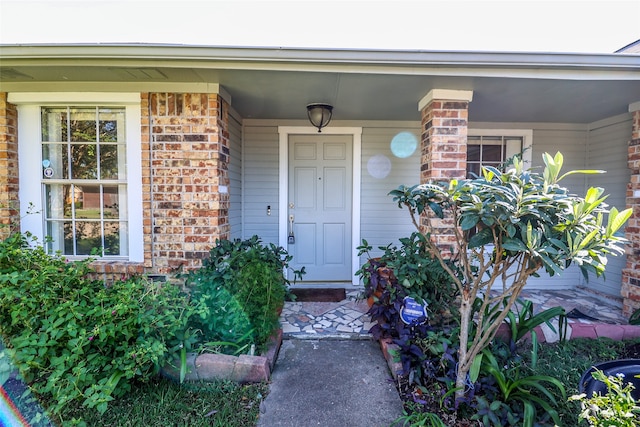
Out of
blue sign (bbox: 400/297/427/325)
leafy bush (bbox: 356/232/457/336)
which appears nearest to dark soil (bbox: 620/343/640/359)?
leafy bush (bbox: 356/232/457/336)

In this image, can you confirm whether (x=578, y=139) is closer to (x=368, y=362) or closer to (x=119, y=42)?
(x=368, y=362)

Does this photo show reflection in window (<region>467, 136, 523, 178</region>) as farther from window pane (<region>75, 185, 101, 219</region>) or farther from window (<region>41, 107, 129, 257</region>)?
window pane (<region>75, 185, 101, 219</region>)

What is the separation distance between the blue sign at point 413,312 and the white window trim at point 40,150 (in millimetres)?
2470

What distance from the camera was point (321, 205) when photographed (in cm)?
423

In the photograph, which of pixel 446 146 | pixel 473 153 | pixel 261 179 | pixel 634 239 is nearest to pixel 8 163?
pixel 261 179

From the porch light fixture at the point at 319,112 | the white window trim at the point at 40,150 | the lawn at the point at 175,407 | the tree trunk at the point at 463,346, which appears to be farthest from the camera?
the porch light fixture at the point at 319,112

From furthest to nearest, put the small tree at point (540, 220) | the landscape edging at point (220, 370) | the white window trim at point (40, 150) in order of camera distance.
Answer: the white window trim at point (40, 150)
the landscape edging at point (220, 370)
the small tree at point (540, 220)

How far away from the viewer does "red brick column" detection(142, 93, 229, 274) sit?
114 inches

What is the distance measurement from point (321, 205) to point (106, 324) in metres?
2.79

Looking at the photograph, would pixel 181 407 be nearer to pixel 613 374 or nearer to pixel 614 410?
pixel 614 410

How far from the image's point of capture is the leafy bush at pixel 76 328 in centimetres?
172

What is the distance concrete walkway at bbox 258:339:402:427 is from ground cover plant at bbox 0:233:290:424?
356mm

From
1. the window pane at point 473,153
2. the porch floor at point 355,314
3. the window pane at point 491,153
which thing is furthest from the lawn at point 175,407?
the window pane at point 491,153

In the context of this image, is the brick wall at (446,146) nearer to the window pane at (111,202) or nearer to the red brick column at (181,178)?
the red brick column at (181,178)
